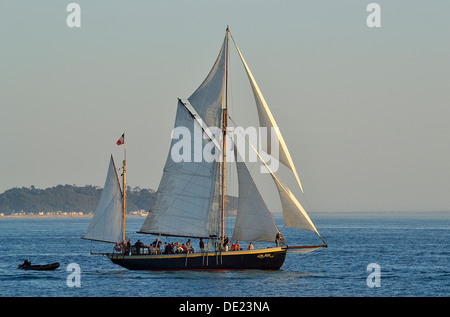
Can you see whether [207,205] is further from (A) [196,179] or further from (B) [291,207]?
(B) [291,207]

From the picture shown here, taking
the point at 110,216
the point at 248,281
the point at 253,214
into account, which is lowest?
the point at 248,281

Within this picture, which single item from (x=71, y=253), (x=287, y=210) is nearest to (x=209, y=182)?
(x=287, y=210)

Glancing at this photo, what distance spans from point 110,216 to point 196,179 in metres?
7.75

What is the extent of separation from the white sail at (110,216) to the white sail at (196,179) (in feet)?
14.5

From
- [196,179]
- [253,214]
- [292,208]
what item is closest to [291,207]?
[292,208]

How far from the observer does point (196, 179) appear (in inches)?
2255

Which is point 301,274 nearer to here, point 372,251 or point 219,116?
point 219,116

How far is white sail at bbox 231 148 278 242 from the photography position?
181 ft

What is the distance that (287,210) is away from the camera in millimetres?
54406

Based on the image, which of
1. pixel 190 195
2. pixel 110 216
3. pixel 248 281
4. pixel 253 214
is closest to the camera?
pixel 248 281

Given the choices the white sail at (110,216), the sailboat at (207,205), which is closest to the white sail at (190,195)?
the sailboat at (207,205)

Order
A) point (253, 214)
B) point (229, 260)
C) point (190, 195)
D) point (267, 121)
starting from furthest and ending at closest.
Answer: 1. point (190, 195)
2. point (229, 260)
3. point (253, 214)
4. point (267, 121)

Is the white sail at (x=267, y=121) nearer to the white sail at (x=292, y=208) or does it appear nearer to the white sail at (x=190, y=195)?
the white sail at (x=292, y=208)

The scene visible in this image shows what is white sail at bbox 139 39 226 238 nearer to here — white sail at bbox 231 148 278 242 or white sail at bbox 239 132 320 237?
white sail at bbox 231 148 278 242
